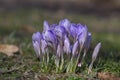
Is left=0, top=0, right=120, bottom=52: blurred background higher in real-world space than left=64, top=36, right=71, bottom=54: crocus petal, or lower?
higher

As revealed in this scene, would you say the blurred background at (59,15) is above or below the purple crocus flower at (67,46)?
above

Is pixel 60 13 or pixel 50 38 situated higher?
pixel 60 13

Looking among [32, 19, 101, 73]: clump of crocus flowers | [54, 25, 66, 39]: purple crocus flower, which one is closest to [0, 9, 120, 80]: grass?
[32, 19, 101, 73]: clump of crocus flowers

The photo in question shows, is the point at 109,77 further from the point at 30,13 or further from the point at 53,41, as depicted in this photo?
the point at 30,13

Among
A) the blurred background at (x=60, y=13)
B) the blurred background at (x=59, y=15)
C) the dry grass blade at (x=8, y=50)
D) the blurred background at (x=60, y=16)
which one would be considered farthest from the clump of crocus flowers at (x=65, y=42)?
the blurred background at (x=60, y=13)

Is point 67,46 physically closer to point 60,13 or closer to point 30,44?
point 30,44

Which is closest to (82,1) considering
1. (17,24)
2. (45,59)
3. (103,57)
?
(17,24)

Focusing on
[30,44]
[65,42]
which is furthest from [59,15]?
[65,42]

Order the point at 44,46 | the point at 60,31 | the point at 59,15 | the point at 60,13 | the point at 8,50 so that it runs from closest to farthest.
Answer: the point at 60,31 → the point at 44,46 → the point at 8,50 → the point at 59,15 → the point at 60,13

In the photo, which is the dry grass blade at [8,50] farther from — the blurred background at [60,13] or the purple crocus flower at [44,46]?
the blurred background at [60,13]

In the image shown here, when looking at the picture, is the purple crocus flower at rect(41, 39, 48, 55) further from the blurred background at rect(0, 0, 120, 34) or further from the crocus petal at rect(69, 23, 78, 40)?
the blurred background at rect(0, 0, 120, 34)
